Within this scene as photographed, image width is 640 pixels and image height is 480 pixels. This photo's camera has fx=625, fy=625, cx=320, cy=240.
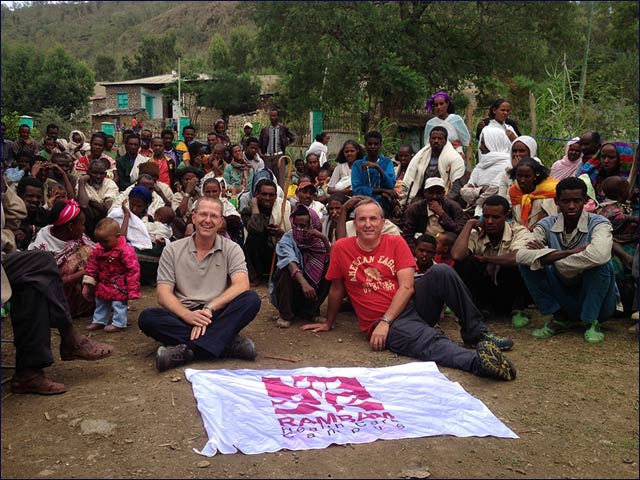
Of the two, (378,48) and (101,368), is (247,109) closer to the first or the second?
(378,48)

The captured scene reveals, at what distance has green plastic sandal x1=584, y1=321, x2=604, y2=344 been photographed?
4.92 meters

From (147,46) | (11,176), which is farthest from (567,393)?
(147,46)

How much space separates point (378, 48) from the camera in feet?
54.5

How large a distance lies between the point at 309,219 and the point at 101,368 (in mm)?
2180

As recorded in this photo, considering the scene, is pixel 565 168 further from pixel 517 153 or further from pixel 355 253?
pixel 355 253

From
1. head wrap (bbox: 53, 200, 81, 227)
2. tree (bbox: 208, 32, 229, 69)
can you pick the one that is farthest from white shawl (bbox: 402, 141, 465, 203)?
tree (bbox: 208, 32, 229, 69)

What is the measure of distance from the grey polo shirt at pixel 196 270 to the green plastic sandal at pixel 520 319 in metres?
2.53

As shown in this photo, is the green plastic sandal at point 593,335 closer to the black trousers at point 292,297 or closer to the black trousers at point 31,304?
the black trousers at point 292,297

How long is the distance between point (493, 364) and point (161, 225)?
13.7 feet

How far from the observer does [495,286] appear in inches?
221

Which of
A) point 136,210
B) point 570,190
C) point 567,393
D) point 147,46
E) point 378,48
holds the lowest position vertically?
point 567,393

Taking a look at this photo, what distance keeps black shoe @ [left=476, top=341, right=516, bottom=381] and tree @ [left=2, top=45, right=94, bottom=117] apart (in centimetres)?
3481

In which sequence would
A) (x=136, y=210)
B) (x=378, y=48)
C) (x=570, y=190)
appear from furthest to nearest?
(x=378, y=48), (x=136, y=210), (x=570, y=190)

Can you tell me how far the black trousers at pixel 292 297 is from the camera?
5.42 m
